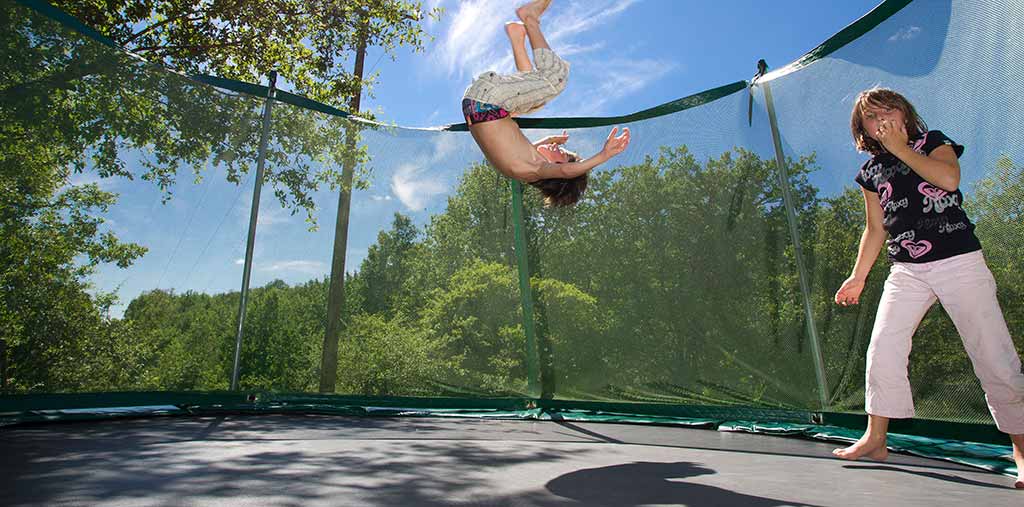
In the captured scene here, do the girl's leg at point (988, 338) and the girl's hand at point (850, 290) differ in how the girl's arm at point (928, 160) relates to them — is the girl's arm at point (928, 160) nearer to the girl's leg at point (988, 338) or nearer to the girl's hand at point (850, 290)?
the girl's leg at point (988, 338)

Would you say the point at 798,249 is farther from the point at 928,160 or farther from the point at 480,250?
the point at 480,250

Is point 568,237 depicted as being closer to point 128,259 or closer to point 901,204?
point 901,204

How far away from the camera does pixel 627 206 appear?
3094 mm

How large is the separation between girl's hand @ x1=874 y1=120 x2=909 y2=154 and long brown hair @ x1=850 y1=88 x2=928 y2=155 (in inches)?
3.2

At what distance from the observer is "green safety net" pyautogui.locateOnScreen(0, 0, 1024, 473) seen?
208 cm

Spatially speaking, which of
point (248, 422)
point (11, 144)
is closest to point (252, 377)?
point (248, 422)

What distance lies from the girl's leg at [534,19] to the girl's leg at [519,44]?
3cm

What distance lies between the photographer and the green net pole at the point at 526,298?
10.8ft

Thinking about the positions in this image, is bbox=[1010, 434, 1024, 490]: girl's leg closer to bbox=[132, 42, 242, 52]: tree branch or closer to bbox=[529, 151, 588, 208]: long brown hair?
bbox=[529, 151, 588, 208]: long brown hair

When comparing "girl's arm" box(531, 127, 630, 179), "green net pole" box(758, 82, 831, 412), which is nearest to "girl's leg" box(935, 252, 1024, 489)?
"green net pole" box(758, 82, 831, 412)

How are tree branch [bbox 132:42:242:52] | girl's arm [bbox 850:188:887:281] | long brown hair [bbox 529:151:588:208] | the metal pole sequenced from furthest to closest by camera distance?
tree branch [bbox 132:42:242:52], the metal pole, long brown hair [bbox 529:151:588:208], girl's arm [bbox 850:188:887:281]

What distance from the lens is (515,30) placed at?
2.16 metres

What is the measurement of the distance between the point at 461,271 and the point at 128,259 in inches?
63.8

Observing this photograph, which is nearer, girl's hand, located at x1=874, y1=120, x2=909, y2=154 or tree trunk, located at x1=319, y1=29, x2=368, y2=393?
girl's hand, located at x1=874, y1=120, x2=909, y2=154
